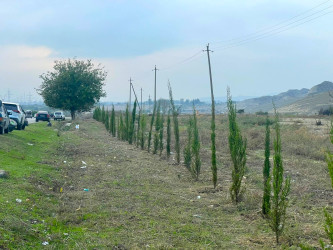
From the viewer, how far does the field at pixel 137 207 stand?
6.49m

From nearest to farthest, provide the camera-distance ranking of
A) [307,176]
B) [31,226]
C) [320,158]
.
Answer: [31,226] → [307,176] → [320,158]

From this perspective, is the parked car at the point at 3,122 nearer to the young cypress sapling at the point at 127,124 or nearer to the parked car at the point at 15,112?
the parked car at the point at 15,112

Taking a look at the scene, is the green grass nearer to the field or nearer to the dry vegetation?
the field

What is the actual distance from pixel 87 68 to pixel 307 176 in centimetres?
4009

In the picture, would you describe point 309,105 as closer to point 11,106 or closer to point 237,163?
point 11,106

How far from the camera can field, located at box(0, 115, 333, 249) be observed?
21.3 ft

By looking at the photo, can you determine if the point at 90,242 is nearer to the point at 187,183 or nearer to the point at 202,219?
the point at 202,219

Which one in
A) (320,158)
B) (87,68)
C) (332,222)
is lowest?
(320,158)

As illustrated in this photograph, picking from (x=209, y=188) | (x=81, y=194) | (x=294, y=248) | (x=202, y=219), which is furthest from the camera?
(x=209, y=188)

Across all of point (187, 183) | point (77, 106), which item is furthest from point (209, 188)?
point (77, 106)

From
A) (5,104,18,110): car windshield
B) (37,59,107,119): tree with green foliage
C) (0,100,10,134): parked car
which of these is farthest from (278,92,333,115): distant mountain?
(0,100,10,134): parked car

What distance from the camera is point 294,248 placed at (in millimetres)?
6227

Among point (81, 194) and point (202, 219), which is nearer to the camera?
point (202, 219)

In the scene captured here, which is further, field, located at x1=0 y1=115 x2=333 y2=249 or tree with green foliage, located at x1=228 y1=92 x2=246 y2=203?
tree with green foliage, located at x1=228 y1=92 x2=246 y2=203
